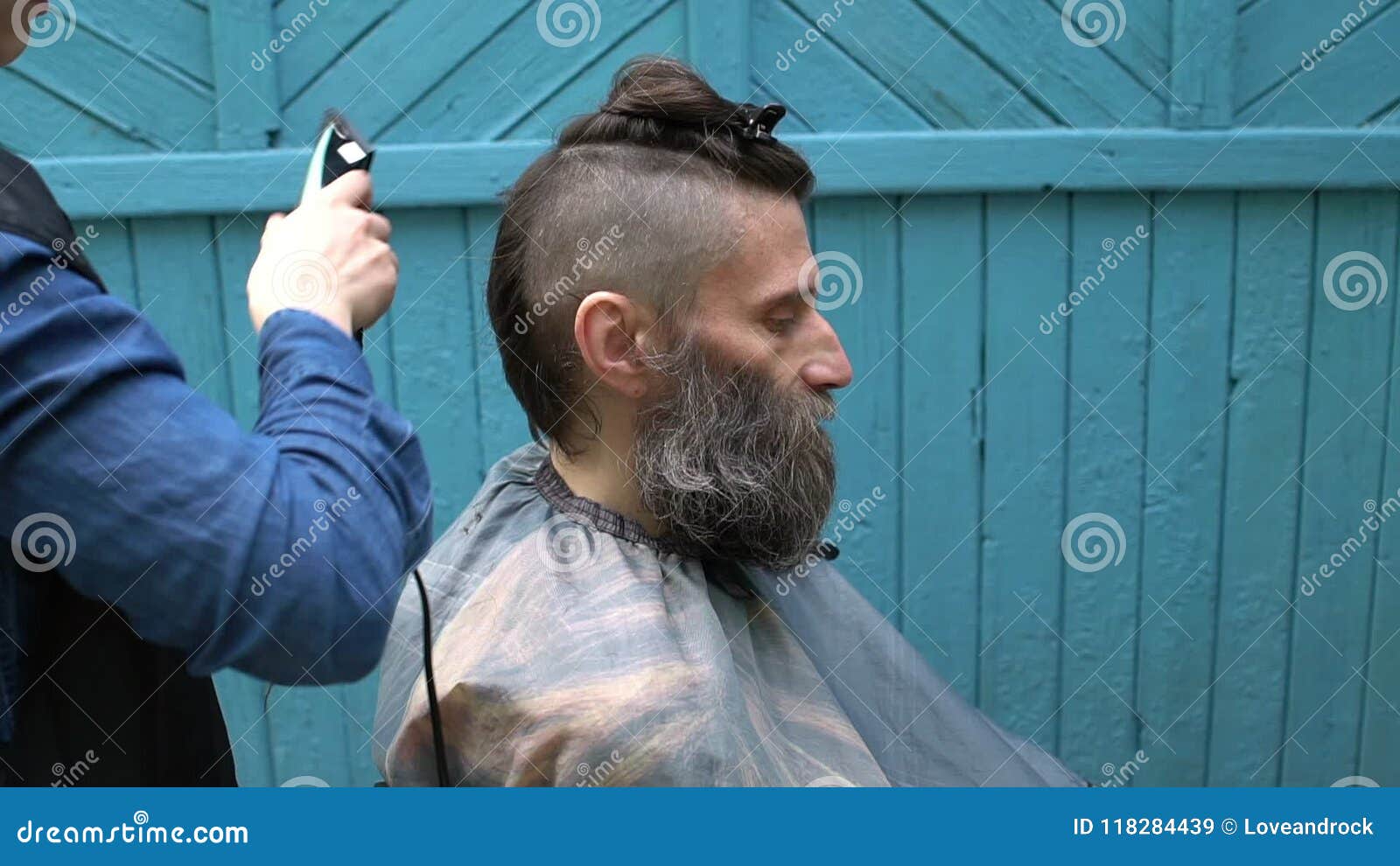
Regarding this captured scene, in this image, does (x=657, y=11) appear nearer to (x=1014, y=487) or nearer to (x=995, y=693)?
(x=1014, y=487)

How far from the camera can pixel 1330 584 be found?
9.19 feet

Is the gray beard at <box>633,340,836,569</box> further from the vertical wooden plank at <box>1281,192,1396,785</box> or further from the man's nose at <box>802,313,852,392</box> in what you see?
the vertical wooden plank at <box>1281,192,1396,785</box>

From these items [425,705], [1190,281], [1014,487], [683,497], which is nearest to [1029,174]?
[1190,281]

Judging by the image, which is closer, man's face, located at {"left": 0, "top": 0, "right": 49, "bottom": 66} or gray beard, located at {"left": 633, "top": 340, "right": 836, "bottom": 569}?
man's face, located at {"left": 0, "top": 0, "right": 49, "bottom": 66}

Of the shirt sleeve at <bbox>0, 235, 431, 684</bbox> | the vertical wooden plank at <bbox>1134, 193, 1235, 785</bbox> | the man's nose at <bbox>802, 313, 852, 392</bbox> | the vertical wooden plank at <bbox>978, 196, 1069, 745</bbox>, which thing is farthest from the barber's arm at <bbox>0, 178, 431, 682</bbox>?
the vertical wooden plank at <bbox>1134, 193, 1235, 785</bbox>

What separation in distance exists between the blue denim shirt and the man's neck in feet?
2.21

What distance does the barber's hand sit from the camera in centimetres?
102

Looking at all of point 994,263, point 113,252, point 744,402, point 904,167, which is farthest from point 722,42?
point 113,252

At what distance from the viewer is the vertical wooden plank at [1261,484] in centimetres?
266

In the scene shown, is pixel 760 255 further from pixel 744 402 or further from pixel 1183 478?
pixel 1183 478

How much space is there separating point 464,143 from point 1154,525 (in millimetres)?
1690

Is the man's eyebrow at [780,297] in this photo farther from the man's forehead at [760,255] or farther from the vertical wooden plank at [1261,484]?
the vertical wooden plank at [1261,484]

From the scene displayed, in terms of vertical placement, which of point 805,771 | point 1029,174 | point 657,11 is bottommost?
point 805,771

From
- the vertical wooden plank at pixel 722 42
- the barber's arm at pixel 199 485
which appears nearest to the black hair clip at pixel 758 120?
the barber's arm at pixel 199 485
